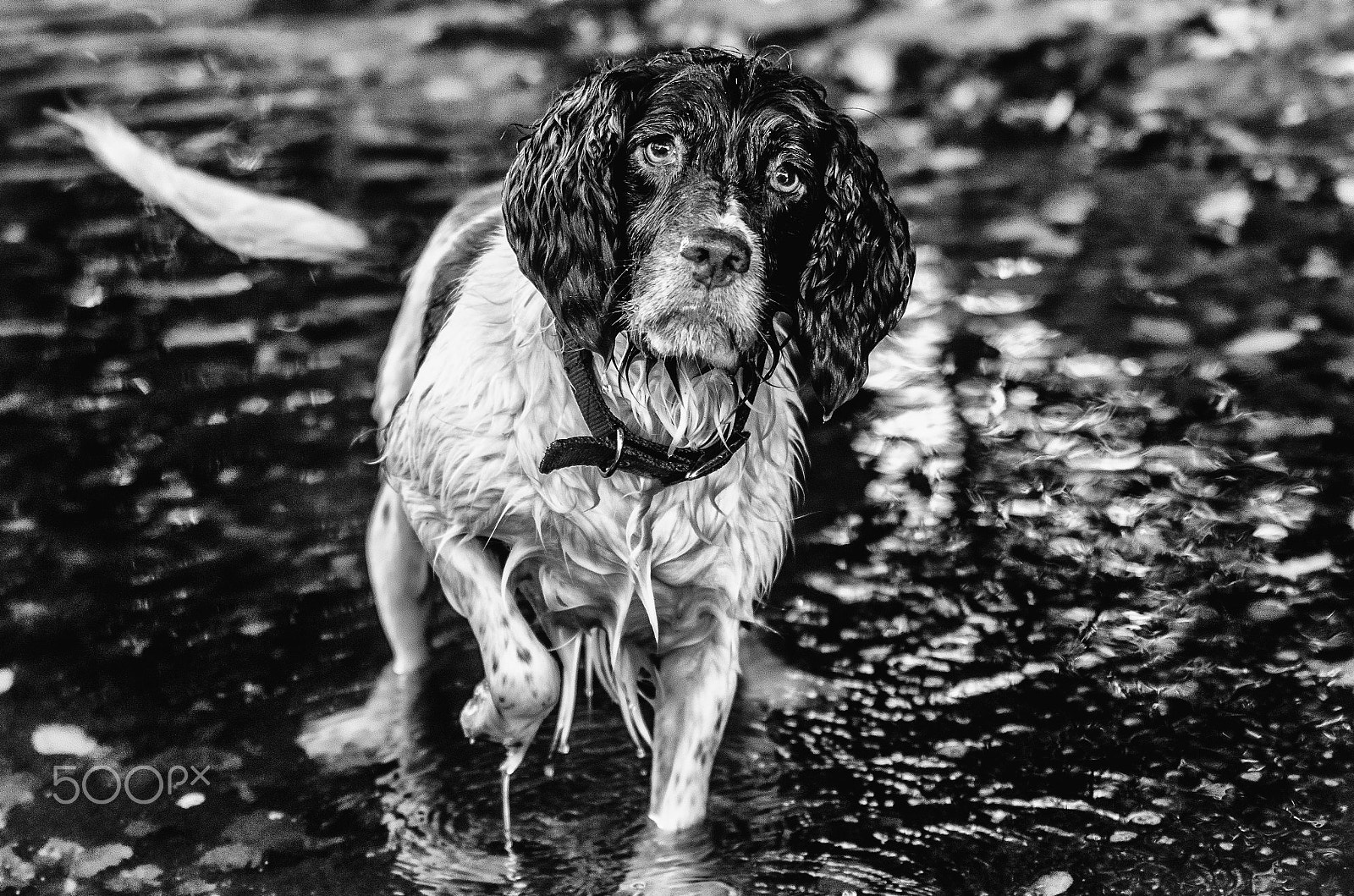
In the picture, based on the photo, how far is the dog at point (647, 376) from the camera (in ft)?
10.8

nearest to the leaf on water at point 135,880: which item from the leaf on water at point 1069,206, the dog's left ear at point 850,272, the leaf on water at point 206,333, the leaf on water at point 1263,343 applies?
the dog's left ear at point 850,272

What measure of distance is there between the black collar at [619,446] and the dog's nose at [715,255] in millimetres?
346

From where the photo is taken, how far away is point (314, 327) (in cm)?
680

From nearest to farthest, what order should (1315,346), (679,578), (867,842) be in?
(679,578) → (867,842) → (1315,346)

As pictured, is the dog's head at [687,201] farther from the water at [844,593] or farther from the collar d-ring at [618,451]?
the water at [844,593]

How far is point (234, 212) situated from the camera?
5273 mm

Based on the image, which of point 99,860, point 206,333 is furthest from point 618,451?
point 206,333

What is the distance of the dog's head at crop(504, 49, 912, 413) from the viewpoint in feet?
10.7

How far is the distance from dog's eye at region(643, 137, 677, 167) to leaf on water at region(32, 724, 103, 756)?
2.16 metres

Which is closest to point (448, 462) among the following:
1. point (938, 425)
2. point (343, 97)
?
point (938, 425)

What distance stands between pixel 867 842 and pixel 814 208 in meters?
1.57

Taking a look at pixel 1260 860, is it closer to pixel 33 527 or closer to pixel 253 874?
pixel 253 874

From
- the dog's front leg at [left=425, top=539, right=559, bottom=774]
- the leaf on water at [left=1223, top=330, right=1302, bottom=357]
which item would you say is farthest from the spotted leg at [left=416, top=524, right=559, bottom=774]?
the leaf on water at [left=1223, top=330, right=1302, bottom=357]

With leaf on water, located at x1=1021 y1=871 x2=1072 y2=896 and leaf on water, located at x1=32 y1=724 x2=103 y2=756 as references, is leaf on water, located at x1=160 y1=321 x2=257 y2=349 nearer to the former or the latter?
leaf on water, located at x1=32 y1=724 x2=103 y2=756
